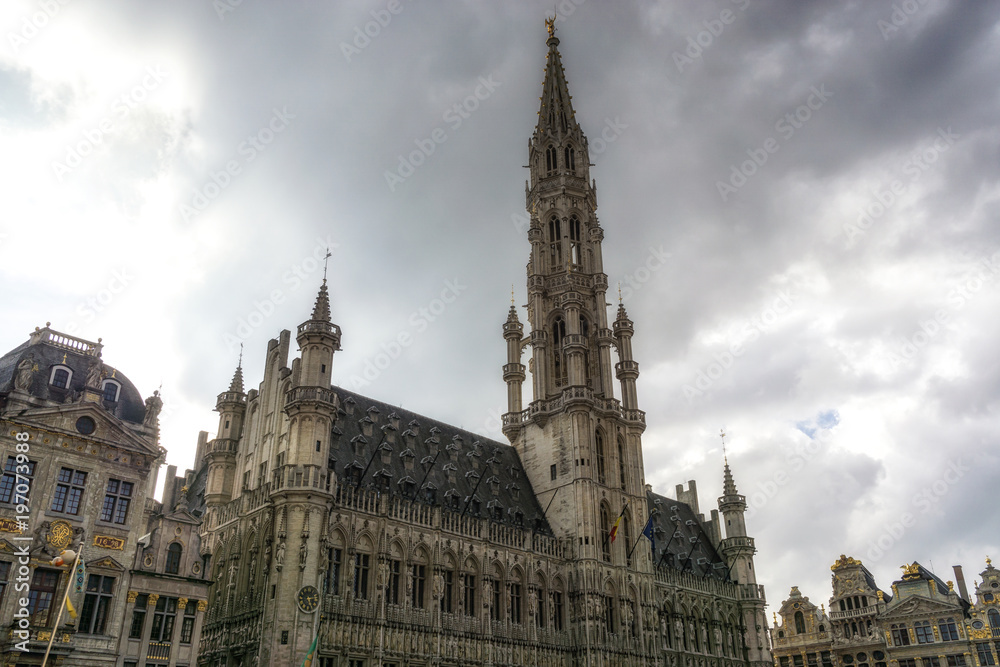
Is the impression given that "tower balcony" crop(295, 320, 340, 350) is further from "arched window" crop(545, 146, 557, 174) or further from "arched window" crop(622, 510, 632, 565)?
"arched window" crop(545, 146, 557, 174)

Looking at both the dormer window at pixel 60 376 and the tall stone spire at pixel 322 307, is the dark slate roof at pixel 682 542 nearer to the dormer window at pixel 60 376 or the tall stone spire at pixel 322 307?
the tall stone spire at pixel 322 307

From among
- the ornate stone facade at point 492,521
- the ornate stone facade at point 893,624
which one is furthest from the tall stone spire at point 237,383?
the ornate stone facade at point 893,624

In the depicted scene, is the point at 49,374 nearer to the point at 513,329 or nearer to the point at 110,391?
the point at 110,391

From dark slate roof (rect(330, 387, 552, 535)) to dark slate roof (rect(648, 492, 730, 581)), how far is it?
55.7ft

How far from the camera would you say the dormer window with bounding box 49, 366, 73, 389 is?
38.9 meters

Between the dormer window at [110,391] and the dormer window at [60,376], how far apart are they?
7.21 ft

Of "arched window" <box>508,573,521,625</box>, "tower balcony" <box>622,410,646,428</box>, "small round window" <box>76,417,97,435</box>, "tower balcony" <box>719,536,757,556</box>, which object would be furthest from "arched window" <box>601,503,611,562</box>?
"small round window" <box>76,417,97,435</box>

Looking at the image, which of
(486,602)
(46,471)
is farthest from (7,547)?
(486,602)

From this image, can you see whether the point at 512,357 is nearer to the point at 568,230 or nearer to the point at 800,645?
the point at 568,230

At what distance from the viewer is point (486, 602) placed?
175 feet

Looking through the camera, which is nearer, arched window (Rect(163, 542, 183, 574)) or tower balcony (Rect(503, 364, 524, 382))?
arched window (Rect(163, 542, 183, 574))

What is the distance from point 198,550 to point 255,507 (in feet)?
25.4

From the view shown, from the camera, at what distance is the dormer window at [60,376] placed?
38.9 meters

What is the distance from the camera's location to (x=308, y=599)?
43156 mm
